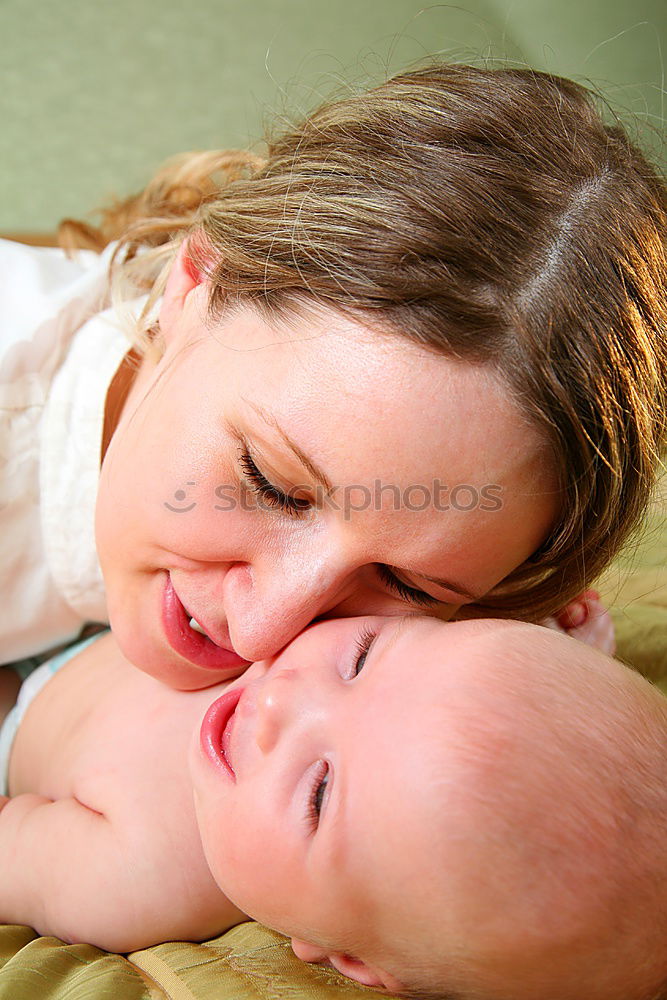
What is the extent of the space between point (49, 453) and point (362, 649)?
0.49 metres

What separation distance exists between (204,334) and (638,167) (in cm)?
42

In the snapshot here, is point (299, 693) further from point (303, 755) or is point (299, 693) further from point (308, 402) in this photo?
point (308, 402)

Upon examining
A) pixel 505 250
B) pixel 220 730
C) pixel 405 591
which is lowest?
pixel 220 730

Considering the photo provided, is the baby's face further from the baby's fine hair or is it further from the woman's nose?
the baby's fine hair

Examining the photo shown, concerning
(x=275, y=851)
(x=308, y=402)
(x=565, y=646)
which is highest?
(x=308, y=402)

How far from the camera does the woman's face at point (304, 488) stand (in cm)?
72

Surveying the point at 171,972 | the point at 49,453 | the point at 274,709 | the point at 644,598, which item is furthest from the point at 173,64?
the point at 171,972

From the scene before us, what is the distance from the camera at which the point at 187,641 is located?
0.89m

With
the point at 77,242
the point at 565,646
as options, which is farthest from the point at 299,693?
the point at 77,242

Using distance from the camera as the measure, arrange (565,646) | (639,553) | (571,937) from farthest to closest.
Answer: (639,553) → (565,646) → (571,937)

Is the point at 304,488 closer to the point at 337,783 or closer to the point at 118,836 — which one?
the point at 337,783

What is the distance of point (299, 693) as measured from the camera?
76cm

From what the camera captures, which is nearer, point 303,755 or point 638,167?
point 303,755

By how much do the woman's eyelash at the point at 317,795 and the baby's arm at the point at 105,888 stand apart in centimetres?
22
